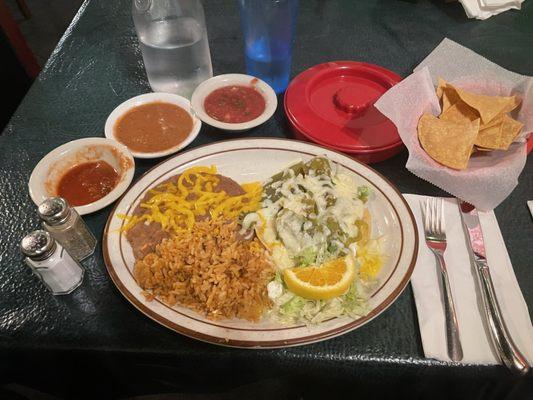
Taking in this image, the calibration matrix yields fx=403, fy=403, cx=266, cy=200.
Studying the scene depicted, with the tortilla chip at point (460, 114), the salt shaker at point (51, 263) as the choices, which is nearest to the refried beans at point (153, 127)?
the salt shaker at point (51, 263)

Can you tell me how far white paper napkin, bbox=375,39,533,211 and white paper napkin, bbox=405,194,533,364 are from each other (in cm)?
10

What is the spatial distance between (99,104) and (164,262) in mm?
1100

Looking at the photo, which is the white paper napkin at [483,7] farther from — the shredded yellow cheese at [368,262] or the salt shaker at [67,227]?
the salt shaker at [67,227]

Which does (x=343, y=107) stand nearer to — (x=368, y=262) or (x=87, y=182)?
(x=368, y=262)

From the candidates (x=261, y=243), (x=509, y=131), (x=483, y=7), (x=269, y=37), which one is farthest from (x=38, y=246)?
(x=483, y=7)

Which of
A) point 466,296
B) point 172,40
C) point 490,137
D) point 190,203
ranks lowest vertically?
point 466,296

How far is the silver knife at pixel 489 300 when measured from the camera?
110 cm

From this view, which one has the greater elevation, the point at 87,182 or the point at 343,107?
the point at 87,182

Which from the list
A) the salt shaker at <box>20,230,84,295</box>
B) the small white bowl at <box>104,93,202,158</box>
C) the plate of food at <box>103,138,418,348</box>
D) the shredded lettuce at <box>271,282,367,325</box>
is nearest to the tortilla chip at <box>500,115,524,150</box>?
the plate of food at <box>103,138,418,348</box>

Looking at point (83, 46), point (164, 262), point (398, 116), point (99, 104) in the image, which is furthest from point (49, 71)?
point (398, 116)

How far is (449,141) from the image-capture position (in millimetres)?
1571

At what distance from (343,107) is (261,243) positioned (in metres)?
0.81

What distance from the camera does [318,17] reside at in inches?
98.9

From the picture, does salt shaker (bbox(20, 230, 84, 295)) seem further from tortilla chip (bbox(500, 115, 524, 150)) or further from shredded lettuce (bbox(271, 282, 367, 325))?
tortilla chip (bbox(500, 115, 524, 150))
